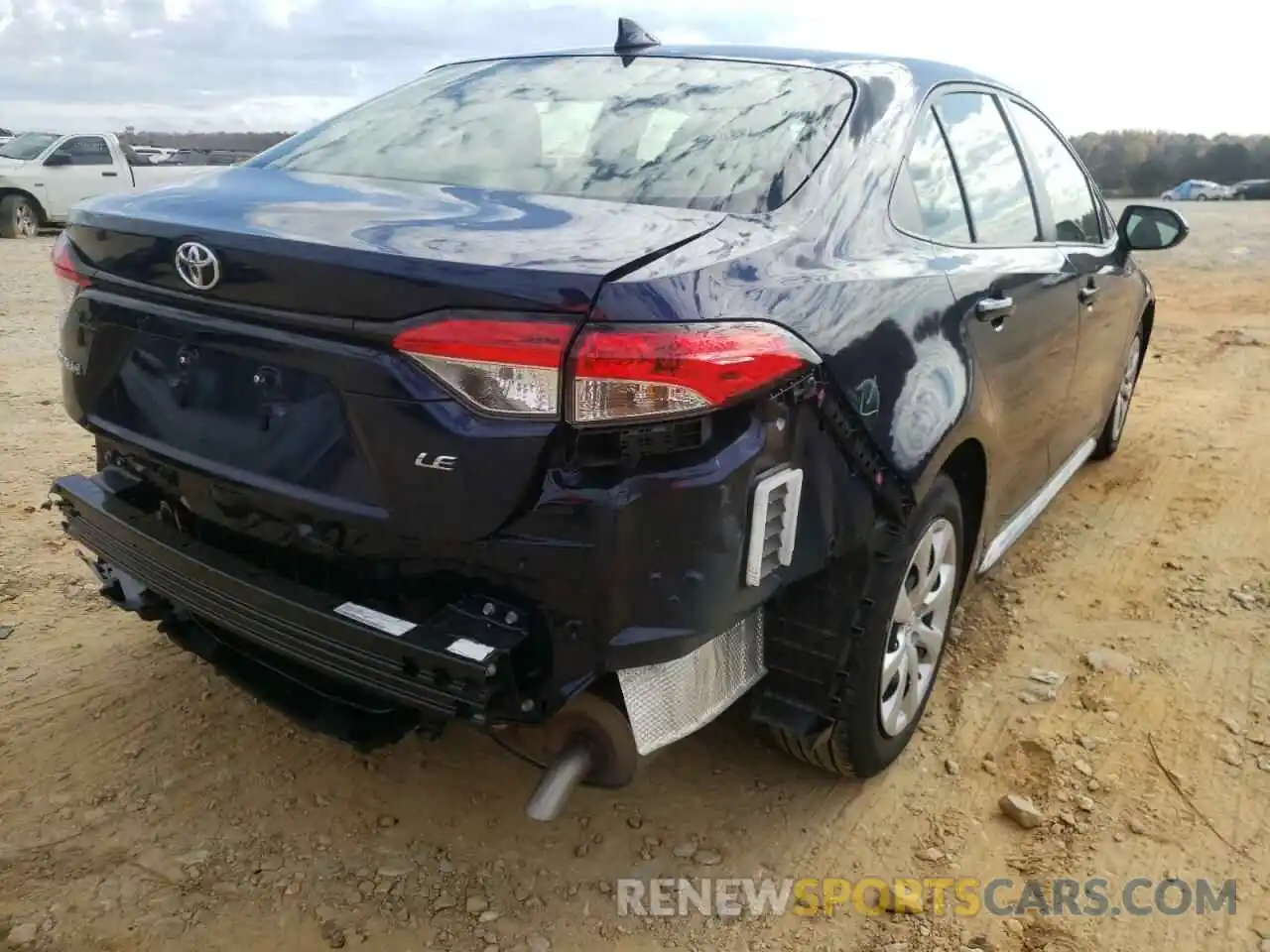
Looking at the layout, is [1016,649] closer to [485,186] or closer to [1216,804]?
[1216,804]

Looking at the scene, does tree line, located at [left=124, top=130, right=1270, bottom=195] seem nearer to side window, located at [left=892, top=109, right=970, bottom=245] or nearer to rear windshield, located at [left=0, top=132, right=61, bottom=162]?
rear windshield, located at [left=0, top=132, right=61, bottom=162]

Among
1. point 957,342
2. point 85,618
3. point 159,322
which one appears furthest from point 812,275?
point 85,618

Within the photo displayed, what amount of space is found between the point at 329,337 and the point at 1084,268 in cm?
275

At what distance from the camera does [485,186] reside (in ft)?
7.74

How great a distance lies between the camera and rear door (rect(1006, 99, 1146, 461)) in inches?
141

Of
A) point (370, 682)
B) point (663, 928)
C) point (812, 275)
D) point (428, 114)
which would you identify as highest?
point (428, 114)

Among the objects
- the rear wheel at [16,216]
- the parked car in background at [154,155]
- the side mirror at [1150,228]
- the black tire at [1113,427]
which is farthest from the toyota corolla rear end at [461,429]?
the parked car in background at [154,155]

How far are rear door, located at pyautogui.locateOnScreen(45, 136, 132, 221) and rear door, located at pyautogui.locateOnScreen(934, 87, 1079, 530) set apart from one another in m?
14.3

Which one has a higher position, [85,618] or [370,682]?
[370,682]

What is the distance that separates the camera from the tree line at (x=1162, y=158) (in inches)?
1261

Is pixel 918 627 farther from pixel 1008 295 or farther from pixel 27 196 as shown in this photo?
pixel 27 196

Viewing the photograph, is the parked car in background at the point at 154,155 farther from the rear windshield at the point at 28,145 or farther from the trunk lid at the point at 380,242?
the trunk lid at the point at 380,242

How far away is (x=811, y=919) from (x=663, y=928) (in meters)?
0.32

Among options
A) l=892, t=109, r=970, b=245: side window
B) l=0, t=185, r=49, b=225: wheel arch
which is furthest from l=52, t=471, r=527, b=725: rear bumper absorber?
l=0, t=185, r=49, b=225: wheel arch
